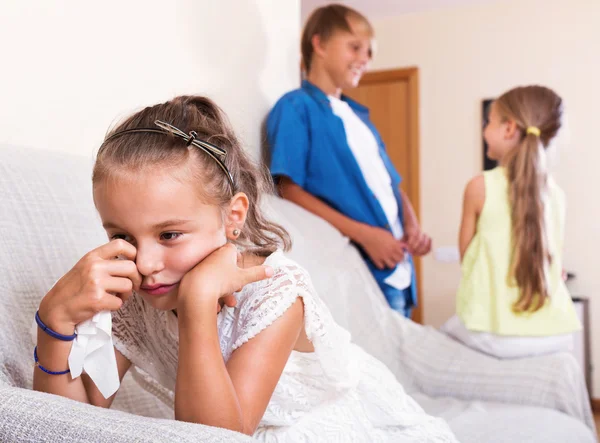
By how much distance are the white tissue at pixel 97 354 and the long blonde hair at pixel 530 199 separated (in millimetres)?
1622

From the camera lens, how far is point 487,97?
176 inches

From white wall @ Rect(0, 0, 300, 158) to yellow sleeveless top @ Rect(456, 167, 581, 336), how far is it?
849mm

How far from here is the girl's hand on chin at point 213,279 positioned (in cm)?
81

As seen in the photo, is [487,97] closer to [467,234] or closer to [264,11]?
[467,234]

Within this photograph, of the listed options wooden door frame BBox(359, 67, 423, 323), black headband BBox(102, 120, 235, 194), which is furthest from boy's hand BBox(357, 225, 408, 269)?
wooden door frame BBox(359, 67, 423, 323)

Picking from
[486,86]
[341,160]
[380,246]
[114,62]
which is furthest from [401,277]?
[486,86]

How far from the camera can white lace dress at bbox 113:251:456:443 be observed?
957 mm

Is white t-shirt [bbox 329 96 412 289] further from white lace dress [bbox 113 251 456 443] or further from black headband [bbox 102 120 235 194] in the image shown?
black headband [bbox 102 120 235 194]

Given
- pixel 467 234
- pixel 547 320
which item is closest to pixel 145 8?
pixel 467 234

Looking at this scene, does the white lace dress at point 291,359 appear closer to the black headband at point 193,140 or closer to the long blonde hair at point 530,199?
the black headband at point 193,140

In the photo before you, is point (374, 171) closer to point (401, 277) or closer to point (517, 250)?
point (401, 277)

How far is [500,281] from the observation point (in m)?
2.25

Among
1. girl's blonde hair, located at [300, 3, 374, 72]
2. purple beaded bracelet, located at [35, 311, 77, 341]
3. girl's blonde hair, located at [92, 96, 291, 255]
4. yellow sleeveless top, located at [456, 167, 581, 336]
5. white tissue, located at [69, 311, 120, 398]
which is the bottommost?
yellow sleeveless top, located at [456, 167, 581, 336]

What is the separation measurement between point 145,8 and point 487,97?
3.28 m
